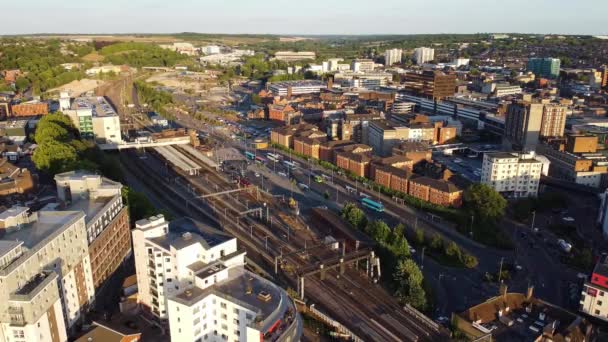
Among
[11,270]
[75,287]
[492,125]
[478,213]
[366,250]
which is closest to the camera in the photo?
[11,270]

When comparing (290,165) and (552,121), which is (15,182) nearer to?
(290,165)

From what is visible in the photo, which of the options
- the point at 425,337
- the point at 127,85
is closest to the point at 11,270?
the point at 425,337

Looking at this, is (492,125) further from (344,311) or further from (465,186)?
(344,311)

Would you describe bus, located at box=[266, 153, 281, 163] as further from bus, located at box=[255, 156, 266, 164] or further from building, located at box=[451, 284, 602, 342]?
building, located at box=[451, 284, 602, 342]

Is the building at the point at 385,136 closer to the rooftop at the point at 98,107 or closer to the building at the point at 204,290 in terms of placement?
the rooftop at the point at 98,107

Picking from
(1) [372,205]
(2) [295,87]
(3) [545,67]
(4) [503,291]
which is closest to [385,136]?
(1) [372,205]

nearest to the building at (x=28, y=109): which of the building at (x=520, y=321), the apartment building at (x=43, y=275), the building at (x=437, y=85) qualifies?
the apartment building at (x=43, y=275)

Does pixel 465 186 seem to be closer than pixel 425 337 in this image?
No
